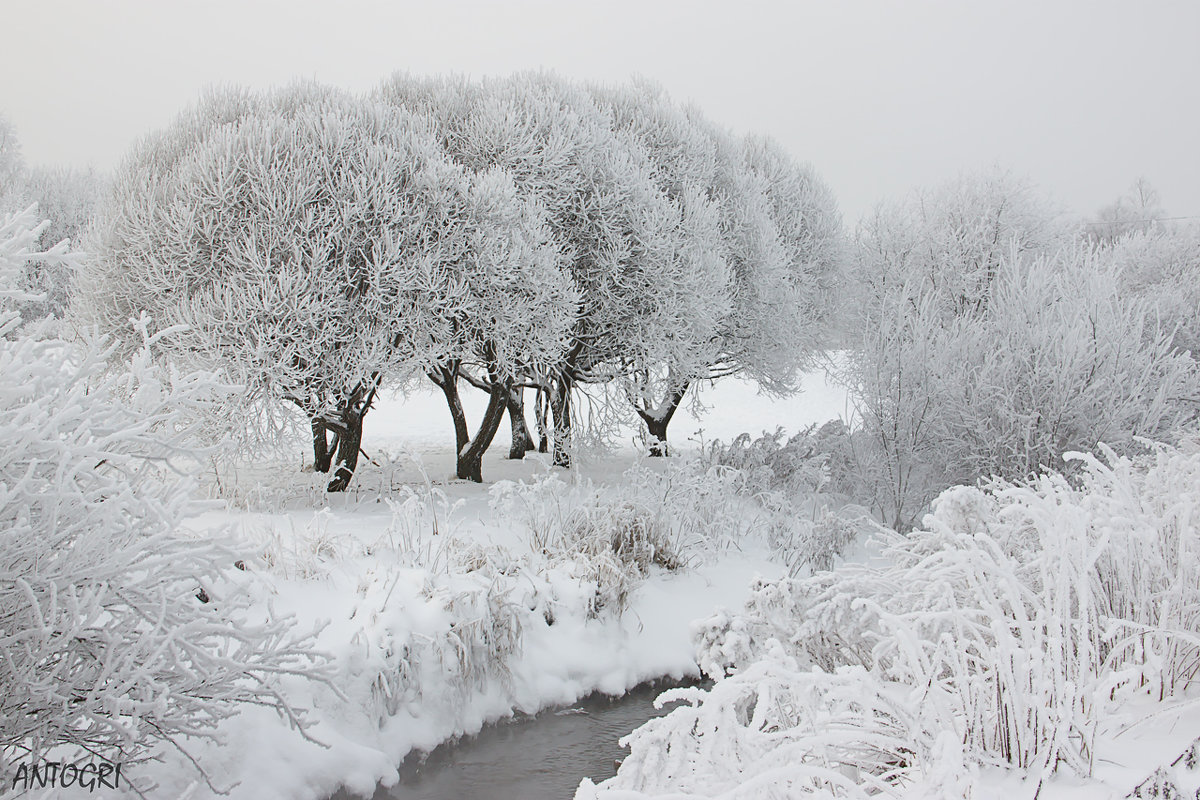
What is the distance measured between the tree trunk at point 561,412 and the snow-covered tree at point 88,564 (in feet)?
28.7

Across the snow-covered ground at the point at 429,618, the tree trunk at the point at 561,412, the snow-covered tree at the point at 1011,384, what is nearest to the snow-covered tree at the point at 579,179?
the tree trunk at the point at 561,412

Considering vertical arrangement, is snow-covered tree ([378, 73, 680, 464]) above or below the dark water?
above

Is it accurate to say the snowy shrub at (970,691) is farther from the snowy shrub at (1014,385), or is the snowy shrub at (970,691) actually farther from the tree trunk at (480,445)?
the tree trunk at (480,445)

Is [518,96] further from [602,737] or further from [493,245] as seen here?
[602,737]

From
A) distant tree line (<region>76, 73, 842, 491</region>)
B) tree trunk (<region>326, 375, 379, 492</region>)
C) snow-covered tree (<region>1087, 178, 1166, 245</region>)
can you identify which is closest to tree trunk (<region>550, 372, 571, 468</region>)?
distant tree line (<region>76, 73, 842, 491</region>)

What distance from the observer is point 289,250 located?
366 inches

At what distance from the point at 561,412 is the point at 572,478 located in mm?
2471

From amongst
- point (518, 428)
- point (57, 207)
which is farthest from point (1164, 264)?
point (57, 207)

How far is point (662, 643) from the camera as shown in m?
7.27

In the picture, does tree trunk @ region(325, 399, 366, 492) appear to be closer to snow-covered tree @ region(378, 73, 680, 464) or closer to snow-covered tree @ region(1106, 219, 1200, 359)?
snow-covered tree @ region(378, 73, 680, 464)

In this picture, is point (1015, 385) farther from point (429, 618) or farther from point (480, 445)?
point (429, 618)

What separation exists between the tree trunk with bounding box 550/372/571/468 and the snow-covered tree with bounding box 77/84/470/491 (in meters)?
2.91

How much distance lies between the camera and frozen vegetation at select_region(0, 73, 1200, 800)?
7.62ft

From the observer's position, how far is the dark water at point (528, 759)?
5039 millimetres
